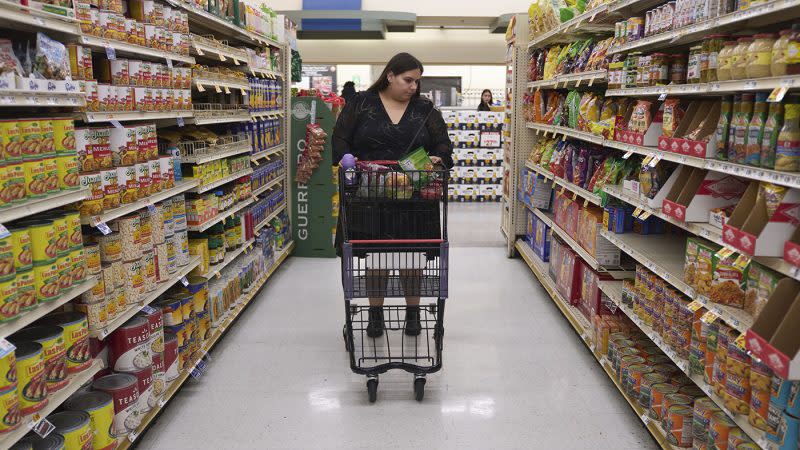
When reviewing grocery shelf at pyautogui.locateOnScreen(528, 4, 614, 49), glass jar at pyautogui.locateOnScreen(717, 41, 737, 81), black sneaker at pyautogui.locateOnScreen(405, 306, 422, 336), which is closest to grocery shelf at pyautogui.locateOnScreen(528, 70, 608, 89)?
grocery shelf at pyautogui.locateOnScreen(528, 4, 614, 49)

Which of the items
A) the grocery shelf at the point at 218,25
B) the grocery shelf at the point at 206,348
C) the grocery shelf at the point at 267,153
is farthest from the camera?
the grocery shelf at the point at 267,153

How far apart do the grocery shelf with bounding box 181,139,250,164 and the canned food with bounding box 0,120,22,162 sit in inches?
65.7

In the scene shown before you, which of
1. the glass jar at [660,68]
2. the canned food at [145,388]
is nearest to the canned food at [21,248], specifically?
the canned food at [145,388]

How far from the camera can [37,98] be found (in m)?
2.09

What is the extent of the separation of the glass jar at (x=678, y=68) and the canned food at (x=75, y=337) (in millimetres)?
2724

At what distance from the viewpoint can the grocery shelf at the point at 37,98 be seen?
6.32 ft

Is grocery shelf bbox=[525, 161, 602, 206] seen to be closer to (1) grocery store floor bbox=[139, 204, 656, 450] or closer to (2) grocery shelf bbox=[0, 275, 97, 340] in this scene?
(1) grocery store floor bbox=[139, 204, 656, 450]

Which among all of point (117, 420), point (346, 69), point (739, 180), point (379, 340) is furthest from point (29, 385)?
point (346, 69)

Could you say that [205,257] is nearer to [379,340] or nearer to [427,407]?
[379,340]

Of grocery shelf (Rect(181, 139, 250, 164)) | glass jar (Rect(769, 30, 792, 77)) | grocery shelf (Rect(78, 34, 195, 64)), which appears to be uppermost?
grocery shelf (Rect(78, 34, 195, 64))

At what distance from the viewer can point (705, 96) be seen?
3092 mm

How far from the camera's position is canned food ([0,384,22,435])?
75.5 inches

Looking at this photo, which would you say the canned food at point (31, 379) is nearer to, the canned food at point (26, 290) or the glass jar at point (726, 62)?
the canned food at point (26, 290)

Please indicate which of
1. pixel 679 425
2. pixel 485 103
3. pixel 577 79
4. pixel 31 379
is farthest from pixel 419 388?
pixel 485 103
